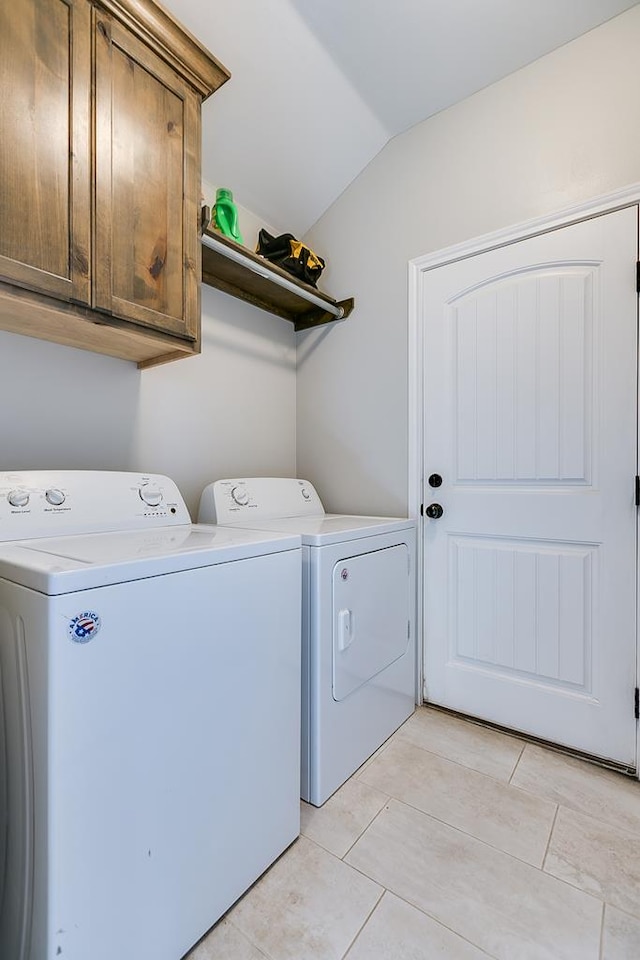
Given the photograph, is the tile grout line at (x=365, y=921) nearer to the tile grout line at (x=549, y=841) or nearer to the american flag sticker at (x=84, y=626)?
the tile grout line at (x=549, y=841)

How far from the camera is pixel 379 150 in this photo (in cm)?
211

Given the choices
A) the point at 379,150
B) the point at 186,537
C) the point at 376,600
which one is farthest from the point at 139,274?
the point at 379,150

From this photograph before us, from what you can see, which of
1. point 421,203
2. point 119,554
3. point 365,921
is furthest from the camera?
point 421,203

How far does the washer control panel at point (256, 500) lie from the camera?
1.72 meters

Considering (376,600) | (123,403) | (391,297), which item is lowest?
(376,600)

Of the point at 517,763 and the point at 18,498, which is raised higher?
the point at 18,498

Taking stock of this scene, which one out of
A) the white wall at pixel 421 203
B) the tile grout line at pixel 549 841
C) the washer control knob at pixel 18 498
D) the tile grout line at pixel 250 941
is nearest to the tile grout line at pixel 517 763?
the tile grout line at pixel 549 841

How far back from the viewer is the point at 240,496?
179 cm

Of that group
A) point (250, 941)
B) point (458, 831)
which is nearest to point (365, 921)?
point (250, 941)

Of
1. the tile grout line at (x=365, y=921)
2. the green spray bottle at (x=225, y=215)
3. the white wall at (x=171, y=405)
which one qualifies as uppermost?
the green spray bottle at (x=225, y=215)

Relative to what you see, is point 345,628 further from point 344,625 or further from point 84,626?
point 84,626

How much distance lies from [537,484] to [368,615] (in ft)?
2.77

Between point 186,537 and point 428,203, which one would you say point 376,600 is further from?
point 428,203

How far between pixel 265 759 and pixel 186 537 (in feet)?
1.99
